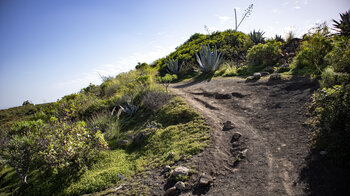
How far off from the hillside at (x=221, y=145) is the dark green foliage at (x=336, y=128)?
13mm

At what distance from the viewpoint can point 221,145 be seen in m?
3.33

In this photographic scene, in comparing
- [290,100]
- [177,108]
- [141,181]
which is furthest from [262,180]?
[177,108]

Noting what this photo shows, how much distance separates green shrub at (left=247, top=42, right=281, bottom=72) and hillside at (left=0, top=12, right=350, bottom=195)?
989mm

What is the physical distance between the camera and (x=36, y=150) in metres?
4.18

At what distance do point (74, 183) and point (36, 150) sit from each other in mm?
1596

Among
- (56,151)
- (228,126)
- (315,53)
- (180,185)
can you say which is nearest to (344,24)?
(315,53)

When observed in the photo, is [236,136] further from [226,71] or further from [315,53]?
[226,71]

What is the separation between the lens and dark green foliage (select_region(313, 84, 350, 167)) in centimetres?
220

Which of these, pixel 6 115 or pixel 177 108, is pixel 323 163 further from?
pixel 6 115

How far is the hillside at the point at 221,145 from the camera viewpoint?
237 cm

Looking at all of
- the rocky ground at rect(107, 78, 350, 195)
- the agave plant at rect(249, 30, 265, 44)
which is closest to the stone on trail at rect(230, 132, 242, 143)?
the rocky ground at rect(107, 78, 350, 195)

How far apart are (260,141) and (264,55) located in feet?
19.7

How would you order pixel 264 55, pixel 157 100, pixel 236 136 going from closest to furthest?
Result: pixel 236 136, pixel 157 100, pixel 264 55

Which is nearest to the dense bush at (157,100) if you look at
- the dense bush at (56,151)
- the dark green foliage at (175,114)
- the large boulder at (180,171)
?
the dark green foliage at (175,114)
